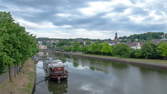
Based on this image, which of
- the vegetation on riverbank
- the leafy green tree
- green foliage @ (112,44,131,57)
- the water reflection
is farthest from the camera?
the leafy green tree

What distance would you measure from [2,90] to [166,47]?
51.9 metres

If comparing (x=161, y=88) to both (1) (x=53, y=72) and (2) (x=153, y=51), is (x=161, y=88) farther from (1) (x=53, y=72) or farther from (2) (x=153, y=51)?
(2) (x=153, y=51)

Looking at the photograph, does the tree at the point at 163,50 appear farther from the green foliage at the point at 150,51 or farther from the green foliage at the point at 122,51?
the green foliage at the point at 122,51

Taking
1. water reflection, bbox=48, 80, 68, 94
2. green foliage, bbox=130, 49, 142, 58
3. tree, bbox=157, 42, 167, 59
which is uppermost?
tree, bbox=157, 42, 167, 59

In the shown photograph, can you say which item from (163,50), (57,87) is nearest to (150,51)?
(163,50)

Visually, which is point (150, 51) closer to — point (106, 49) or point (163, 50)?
point (163, 50)

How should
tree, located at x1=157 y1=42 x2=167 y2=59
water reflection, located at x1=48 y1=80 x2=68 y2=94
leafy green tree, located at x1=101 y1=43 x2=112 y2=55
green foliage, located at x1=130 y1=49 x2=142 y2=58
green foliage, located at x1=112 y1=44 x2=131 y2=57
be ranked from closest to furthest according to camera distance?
water reflection, located at x1=48 y1=80 x2=68 y2=94
tree, located at x1=157 y1=42 x2=167 y2=59
green foliage, located at x1=130 y1=49 x2=142 y2=58
green foliage, located at x1=112 y1=44 x2=131 y2=57
leafy green tree, located at x1=101 y1=43 x2=112 y2=55

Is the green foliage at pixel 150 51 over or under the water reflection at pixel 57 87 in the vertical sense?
over

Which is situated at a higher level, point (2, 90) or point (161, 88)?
point (2, 90)

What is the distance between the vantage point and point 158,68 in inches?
1908

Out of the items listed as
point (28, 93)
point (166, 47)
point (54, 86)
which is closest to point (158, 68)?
point (166, 47)

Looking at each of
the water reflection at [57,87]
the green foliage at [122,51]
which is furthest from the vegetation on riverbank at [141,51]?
the water reflection at [57,87]

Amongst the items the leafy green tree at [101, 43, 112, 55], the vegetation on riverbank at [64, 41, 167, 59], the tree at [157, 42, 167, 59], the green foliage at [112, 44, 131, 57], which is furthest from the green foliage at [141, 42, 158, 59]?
the leafy green tree at [101, 43, 112, 55]

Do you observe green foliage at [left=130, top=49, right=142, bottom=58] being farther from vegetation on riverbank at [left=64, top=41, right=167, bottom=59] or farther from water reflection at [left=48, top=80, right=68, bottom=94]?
water reflection at [left=48, top=80, right=68, bottom=94]
